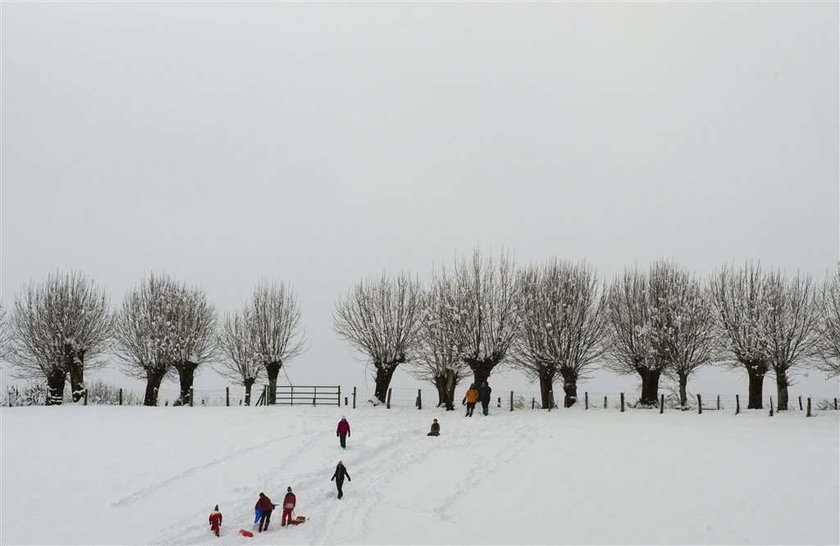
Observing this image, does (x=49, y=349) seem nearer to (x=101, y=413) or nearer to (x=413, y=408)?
(x=101, y=413)

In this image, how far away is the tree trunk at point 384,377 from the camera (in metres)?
41.1

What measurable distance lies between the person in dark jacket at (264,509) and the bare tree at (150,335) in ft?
88.0

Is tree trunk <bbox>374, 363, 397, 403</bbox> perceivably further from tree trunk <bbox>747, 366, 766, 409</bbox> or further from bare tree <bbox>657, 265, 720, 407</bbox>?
tree trunk <bbox>747, 366, 766, 409</bbox>

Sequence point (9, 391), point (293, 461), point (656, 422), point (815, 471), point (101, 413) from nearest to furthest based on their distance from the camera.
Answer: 1. point (815, 471)
2. point (293, 461)
3. point (656, 422)
4. point (101, 413)
5. point (9, 391)

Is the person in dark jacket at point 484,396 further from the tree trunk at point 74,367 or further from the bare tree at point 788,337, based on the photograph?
the tree trunk at point 74,367

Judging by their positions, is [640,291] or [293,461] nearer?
[293,461]

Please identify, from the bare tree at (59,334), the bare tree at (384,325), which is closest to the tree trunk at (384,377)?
the bare tree at (384,325)

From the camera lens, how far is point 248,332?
47.9 m

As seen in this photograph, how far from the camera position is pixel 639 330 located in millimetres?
39219

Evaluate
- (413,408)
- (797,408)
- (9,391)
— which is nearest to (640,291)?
(797,408)

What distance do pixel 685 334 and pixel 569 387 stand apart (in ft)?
25.8

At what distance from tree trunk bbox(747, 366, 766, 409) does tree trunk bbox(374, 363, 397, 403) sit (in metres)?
22.0

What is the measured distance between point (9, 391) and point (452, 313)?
1280 inches

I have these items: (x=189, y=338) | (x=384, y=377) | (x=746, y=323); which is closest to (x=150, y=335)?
(x=189, y=338)
